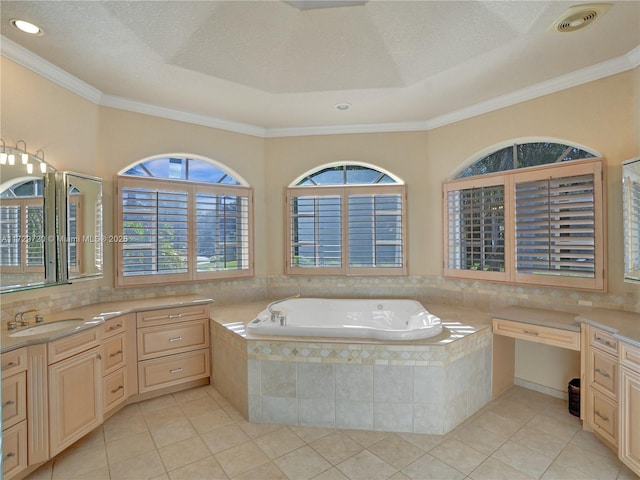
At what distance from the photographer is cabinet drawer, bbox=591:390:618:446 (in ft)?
7.86

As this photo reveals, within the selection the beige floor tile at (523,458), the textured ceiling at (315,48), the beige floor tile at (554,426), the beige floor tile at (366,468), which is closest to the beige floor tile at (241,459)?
the beige floor tile at (366,468)

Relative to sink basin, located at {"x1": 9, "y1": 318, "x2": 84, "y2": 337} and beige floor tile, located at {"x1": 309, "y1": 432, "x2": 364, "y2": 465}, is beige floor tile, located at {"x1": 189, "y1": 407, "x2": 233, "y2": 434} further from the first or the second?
sink basin, located at {"x1": 9, "y1": 318, "x2": 84, "y2": 337}

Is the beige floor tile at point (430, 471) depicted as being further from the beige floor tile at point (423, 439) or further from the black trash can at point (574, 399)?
the black trash can at point (574, 399)

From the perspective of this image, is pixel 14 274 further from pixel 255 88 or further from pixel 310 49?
pixel 310 49

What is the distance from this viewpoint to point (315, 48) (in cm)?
275

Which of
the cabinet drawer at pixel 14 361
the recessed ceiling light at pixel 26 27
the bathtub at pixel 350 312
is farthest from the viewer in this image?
the bathtub at pixel 350 312

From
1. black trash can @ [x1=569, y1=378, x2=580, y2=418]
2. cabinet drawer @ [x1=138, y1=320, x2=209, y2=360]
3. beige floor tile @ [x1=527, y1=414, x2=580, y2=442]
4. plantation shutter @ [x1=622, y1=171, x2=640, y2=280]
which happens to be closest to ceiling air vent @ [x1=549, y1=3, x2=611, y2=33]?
plantation shutter @ [x1=622, y1=171, x2=640, y2=280]

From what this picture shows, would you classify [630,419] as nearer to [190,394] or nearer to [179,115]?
[190,394]

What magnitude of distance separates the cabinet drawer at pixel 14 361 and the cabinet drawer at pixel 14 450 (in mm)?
341

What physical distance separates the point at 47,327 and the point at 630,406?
13.0ft

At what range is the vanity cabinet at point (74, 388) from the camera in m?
2.38

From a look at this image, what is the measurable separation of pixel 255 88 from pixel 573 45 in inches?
99.8

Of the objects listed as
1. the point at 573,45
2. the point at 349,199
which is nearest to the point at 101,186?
the point at 349,199

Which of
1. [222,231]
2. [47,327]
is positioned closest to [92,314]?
[47,327]
